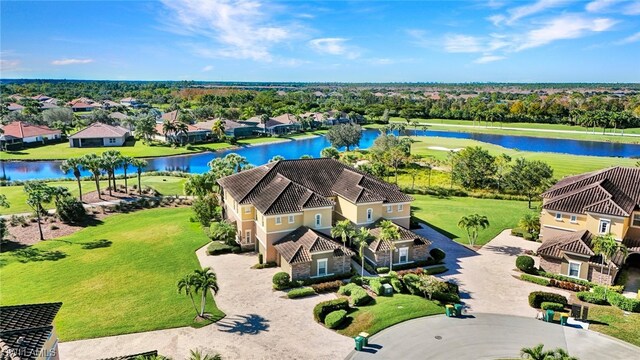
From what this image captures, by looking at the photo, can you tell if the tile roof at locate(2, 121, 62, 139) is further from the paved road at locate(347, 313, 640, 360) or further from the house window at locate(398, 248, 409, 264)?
the paved road at locate(347, 313, 640, 360)

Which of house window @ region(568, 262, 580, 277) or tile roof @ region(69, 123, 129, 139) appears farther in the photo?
tile roof @ region(69, 123, 129, 139)

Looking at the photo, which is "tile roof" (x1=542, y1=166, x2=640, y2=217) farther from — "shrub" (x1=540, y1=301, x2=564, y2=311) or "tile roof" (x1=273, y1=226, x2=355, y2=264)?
"tile roof" (x1=273, y1=226, x2=355, y2=264)

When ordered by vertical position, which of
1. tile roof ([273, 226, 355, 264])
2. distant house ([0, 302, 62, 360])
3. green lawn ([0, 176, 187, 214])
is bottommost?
green lawn ([0, 176, 187, 214])

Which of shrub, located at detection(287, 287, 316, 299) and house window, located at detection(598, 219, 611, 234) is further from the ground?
house window, located at detection(598, 219, 611, 234)

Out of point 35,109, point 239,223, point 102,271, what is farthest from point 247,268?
point 35,109

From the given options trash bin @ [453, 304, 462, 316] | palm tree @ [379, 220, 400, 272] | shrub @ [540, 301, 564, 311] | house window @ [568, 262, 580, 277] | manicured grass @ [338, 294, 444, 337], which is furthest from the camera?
palm tree @ [379, 220, 400, 272]

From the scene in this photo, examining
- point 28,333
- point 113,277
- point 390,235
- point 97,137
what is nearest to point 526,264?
point 390,235

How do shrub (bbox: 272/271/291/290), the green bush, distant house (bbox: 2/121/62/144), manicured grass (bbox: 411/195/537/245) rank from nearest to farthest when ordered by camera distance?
shrub (bbox: 272/271/291/290) → the green bush → manicured grass (bbox: 411/195/537/245) → distant house (bbox: 2/121/62/144)

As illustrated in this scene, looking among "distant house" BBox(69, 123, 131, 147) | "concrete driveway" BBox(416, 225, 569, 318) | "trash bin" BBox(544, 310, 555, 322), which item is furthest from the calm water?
"trash bin" BBox(544, 310, 555, 322)
